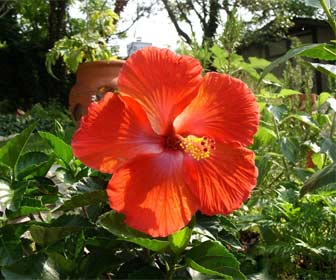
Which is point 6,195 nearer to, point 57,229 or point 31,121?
point 57,229

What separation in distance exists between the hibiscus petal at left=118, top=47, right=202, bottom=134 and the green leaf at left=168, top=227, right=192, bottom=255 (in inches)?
6.1

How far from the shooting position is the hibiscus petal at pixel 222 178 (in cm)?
62

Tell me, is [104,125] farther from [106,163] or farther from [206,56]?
[206,56]

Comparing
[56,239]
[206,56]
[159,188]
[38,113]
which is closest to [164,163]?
[159,188]

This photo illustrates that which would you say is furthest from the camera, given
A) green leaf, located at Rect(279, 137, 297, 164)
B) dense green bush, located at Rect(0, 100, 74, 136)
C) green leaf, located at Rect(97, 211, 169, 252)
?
dense green bush, located at Rect(0, 100, 74, 136)

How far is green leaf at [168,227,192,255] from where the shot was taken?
0.61m

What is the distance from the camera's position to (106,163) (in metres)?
0.61

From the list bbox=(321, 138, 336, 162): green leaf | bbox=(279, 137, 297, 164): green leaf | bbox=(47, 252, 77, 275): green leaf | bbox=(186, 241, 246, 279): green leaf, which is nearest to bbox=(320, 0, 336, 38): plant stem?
bbox=(321, 138, 336, 162): green leaf

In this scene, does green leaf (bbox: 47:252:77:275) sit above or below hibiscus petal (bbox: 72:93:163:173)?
below

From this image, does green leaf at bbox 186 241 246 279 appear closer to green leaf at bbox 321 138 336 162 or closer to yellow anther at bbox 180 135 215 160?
yellow anther at bbox 180 135 215 160

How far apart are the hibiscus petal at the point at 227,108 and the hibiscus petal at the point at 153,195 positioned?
74mm

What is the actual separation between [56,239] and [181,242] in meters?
0.17

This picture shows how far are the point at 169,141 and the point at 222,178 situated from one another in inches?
3.6

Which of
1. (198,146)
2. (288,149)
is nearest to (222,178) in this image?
(198,146)
